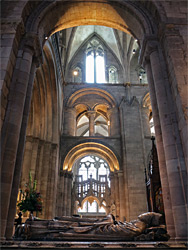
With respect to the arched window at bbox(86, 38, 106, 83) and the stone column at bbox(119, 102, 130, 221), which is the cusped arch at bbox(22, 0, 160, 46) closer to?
the stone column at bbox(119, 102, 130, 221)

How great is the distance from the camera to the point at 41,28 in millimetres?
7348

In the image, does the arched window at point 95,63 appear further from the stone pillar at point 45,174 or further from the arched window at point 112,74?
the stone pillar at point 45,174

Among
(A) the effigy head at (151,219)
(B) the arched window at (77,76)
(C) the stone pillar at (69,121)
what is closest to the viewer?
(A) the effigy head at (151,219)

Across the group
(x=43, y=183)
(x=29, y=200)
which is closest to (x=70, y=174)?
(x=43, y=183)

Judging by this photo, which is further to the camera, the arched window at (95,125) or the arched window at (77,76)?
the arched window at (95,125)

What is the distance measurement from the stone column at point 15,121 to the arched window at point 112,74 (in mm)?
12583

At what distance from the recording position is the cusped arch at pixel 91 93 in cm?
1740

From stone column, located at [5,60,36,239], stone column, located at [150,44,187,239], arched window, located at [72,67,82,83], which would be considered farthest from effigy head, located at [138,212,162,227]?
arched window, located at [72,67,82,83]

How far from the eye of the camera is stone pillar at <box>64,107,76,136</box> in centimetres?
1653

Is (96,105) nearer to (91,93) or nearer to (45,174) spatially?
(91,93)

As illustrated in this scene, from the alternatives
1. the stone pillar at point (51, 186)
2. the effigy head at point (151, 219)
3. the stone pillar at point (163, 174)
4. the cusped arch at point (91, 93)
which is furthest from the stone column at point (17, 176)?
the cusped arch at point (91, 93)

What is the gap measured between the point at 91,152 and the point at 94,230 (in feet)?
39.0

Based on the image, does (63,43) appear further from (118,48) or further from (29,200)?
(29,200)

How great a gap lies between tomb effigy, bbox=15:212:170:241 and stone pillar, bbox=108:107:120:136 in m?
11.3
